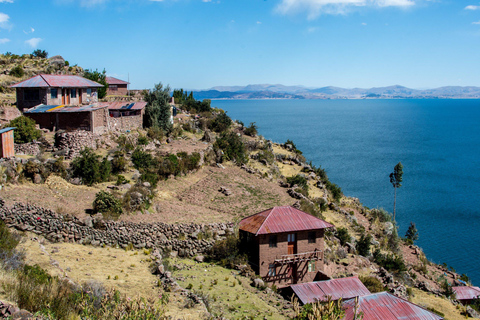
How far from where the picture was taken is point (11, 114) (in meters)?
28.9

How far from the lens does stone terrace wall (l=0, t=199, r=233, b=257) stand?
60.3 feet

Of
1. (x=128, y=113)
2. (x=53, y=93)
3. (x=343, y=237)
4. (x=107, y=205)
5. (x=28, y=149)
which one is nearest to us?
(x=107, y=205)

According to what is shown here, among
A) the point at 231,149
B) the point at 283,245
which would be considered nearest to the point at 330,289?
the point at 283,245

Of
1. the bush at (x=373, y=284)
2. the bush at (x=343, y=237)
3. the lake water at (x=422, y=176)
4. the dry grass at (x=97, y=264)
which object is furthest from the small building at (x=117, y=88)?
the bush at (x=373, y=284)

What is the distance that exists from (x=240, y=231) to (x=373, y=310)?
775 cm

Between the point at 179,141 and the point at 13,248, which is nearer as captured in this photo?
the point at 13,248

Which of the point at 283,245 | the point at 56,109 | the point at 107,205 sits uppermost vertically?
the point at 56,109

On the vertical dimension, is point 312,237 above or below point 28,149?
below

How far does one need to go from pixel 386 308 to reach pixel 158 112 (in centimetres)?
2628

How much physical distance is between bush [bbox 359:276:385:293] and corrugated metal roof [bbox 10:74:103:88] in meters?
26.4

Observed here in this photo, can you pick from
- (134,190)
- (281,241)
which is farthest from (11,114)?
(281,241)

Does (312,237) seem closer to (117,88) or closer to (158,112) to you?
(158,112)

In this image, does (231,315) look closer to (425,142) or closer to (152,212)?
(152,212)

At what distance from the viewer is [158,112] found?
124 feet
